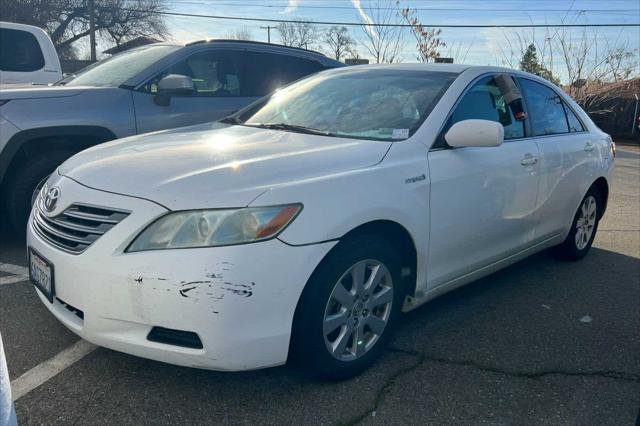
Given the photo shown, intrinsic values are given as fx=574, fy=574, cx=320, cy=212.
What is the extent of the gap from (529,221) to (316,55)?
11.6 feet

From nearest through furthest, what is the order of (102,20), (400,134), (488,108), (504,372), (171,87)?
(504,372) < (400,134) < (488,108) < (171,87) < (102,20)

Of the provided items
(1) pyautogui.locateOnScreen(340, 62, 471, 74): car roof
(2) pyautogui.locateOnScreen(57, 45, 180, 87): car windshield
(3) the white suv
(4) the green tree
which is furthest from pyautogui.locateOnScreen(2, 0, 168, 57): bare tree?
(1) pyautogui.locateOnScreen(340, 62, 471, 74): car roof

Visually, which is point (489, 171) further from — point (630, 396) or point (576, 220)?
point (576, 220)

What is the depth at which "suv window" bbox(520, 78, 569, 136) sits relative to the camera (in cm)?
420

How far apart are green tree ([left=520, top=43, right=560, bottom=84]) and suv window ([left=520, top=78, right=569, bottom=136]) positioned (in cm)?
1580

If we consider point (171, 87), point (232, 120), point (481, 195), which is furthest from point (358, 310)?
point (171, 87)

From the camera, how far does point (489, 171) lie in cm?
348

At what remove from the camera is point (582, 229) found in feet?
16.3

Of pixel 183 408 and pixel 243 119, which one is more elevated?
pixel 243 119

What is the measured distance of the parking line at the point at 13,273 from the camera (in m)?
3.93

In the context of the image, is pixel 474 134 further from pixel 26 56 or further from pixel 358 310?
pixel 26 56

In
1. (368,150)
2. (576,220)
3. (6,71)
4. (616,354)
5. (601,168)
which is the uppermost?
(6,71)

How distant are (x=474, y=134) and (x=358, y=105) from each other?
2.48 ft

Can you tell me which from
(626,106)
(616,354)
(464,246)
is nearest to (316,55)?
(464,246)
